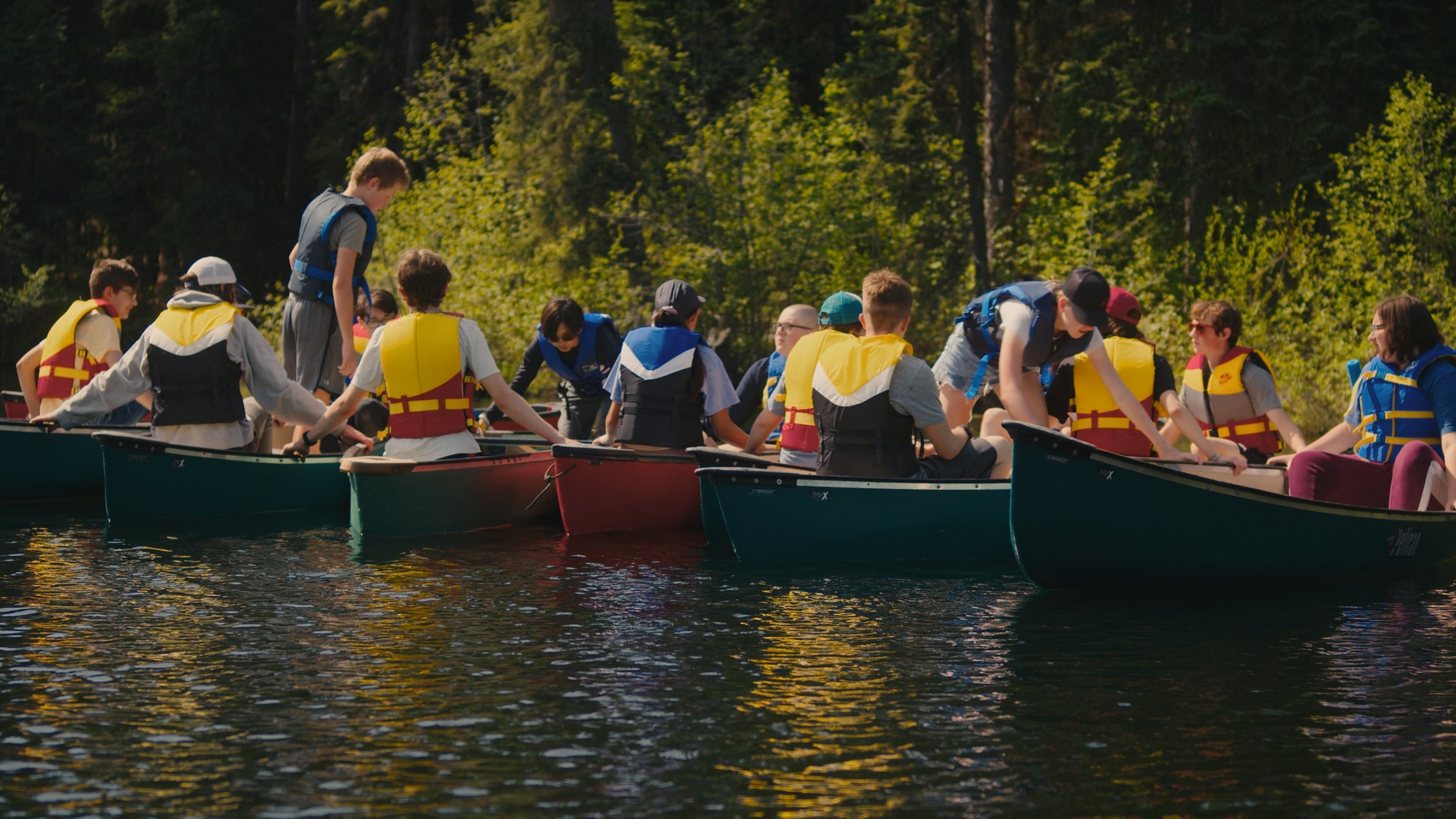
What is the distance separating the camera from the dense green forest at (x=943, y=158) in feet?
60.1

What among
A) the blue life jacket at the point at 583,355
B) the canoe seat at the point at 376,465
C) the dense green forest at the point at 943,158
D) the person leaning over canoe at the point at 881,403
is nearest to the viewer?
the person leaning over canoe at the point at 881,403

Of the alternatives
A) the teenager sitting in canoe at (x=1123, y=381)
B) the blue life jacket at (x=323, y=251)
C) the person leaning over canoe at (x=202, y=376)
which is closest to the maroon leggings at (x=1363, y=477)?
the teenager sitting in canoe at (x=1123, y=381)

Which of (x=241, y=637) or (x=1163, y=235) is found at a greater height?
(x=1163, y=235)

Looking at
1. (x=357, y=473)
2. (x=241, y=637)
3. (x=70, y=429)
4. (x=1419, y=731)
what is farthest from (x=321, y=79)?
(x=1419, y=731)

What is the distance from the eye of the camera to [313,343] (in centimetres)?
840

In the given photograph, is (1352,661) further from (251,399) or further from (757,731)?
(251,399)

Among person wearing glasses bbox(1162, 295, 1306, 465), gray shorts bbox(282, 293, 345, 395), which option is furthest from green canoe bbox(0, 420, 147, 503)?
person wearing glasses bbox(1162, 295, 1306, 465)

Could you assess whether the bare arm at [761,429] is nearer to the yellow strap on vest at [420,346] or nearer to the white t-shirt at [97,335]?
the yellow strap on vest at [420,346]

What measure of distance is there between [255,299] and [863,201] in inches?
672

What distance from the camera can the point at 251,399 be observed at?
29.8 ft

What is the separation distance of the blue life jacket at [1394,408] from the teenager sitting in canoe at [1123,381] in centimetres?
64

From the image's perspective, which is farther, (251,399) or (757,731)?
(251,399)

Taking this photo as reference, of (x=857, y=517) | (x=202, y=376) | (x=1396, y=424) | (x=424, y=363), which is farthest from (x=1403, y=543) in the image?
(x=202, y=376)

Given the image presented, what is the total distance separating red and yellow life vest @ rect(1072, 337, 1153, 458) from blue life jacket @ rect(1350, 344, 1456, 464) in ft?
3.08
